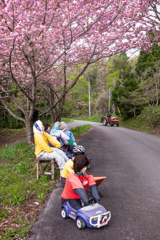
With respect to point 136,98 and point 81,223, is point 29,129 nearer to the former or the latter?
point 81,223

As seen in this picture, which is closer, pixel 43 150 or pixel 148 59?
pixel 43 150

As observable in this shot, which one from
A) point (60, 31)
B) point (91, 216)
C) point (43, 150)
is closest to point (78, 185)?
point (91, 216)

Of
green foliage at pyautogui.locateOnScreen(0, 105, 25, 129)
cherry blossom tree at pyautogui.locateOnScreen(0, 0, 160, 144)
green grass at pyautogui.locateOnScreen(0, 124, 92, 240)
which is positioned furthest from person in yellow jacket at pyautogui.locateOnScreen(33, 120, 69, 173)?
green foliage at pyautogui.locateOnScreen(0, 105, 25, 129)

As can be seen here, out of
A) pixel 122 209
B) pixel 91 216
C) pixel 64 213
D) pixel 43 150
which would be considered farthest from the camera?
pixel 43 150

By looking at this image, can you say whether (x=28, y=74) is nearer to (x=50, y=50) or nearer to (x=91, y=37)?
(x=50, y=50)

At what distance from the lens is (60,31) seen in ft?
29.6

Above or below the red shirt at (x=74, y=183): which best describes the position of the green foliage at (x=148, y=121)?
below

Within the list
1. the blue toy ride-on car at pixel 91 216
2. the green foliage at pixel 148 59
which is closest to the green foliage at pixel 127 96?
the green foliage at pixel 148 59

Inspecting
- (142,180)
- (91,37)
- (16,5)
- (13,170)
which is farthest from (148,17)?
(13,170)

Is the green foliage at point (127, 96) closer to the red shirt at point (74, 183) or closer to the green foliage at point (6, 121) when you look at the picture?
the green foliage at point (6, 121)

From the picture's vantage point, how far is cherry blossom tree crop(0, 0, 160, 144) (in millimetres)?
7336

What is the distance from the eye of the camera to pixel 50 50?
9.74 m

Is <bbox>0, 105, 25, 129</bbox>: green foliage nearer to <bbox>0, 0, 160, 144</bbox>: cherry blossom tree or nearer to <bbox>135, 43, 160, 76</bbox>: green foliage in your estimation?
<bbox>0, 0, 160, 144</bbox>: cherry blossom tree

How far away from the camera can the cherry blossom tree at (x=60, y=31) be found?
7.34 metres
